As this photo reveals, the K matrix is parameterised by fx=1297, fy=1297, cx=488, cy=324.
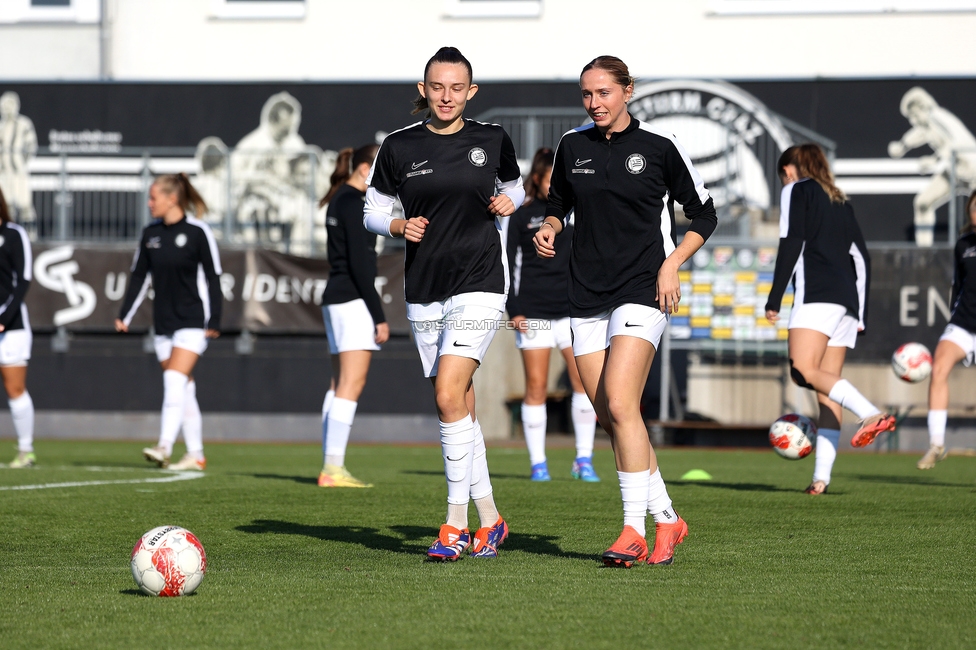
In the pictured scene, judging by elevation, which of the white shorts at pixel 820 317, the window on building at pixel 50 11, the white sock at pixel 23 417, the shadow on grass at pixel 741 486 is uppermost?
the window on building at pixel 50 11

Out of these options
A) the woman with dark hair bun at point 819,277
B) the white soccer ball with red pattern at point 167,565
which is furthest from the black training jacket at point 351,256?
the white soccer ball with red pattern at point 167,565

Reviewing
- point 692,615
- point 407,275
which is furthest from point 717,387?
point 692,615

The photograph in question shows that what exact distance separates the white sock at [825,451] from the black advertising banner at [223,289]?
32.6 ft

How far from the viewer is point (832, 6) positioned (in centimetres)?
2259

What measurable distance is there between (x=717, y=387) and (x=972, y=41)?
27.5 feet

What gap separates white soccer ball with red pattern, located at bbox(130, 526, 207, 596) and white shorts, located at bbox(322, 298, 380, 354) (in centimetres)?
436

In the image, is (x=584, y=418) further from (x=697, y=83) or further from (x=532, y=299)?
(x=697, y=83)

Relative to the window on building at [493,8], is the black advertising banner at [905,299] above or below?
below

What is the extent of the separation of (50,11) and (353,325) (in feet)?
57.2

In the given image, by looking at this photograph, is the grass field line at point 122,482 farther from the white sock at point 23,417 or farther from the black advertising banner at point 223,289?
the black advertising banner at point 223,289

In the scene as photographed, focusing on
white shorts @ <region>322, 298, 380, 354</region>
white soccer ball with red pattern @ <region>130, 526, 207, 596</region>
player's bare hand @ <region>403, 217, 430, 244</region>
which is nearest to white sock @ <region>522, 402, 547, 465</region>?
white shorts @ <region>322, 298, 380, 354</region>

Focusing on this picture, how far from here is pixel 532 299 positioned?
10383 millimetres

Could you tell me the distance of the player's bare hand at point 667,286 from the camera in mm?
5469

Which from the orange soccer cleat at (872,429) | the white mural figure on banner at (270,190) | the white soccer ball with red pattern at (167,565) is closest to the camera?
the white soccer ball with red pattern at (167,565)
